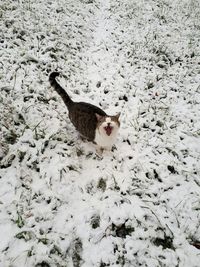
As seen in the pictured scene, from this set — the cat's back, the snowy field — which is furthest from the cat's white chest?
the snowy field

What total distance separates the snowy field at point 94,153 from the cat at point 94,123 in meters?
0.37

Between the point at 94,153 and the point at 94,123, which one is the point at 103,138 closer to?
the point at 94,123

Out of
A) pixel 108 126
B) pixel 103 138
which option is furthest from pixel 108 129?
pixel 103 138

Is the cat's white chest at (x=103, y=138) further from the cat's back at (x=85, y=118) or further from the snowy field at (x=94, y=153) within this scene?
the snowy field at (x=94, y=153)

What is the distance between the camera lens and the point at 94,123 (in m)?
4.95

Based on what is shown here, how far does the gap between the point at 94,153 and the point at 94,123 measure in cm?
67

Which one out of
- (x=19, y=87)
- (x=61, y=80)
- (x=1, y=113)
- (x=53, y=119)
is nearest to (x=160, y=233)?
(x=53, y=119)

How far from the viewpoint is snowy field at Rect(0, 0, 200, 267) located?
141 inches

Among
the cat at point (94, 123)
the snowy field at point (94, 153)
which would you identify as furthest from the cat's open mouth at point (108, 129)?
the snowy field at point (94, 153)

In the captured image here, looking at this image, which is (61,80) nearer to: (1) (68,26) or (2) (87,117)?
(2) (87,117)

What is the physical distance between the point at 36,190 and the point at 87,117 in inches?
68.6

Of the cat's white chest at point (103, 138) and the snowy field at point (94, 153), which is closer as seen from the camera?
the snowy field at point (94, 153)

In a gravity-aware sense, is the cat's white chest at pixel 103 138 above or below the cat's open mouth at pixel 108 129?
below

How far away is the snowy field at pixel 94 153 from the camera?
358cm
